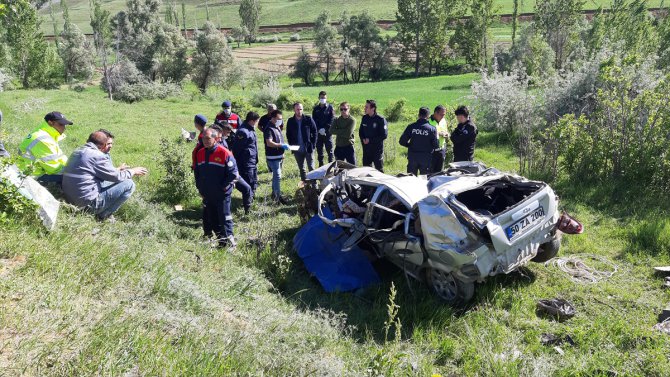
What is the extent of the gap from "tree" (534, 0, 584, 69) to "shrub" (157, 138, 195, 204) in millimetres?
43852

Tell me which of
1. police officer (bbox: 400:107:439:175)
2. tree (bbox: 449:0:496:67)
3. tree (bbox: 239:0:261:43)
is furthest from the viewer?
tree (bbox: 239:0:261:43)

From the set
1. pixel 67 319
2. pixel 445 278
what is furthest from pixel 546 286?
pixel 67 319

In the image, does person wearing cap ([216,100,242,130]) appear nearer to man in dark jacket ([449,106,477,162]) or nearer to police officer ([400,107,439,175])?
police officer ([400,107,439,175])

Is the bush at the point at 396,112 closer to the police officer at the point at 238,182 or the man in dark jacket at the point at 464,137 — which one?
the man in dark jacket at the point at 464,137

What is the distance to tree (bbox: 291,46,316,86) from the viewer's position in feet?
178

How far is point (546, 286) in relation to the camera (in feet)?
19.1

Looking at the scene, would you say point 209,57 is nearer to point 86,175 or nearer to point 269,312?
point 86,175

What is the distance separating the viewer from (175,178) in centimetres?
869

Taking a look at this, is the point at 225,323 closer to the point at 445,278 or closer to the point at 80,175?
the point at 445,278

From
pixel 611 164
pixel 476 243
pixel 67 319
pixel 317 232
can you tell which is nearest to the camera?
pixel 67 319

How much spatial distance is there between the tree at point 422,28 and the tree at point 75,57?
126 feet

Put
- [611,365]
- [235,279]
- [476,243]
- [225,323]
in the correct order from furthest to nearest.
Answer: [235,279], [476,243], [611,365], [225,323]

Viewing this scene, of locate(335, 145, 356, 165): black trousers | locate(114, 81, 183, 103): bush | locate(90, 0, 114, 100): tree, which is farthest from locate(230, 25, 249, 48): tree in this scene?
locate(335, 145, 356, 165): black trousers

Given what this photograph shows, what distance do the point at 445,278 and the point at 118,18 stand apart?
65.3 metres
